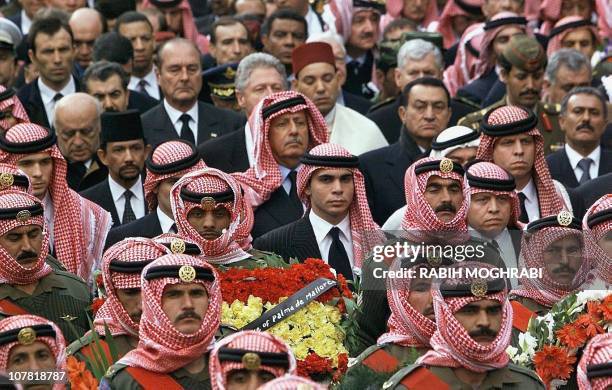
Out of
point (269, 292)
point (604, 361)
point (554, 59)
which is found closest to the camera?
point (604, 361)

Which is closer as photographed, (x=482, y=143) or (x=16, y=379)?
(x=16, y=379)

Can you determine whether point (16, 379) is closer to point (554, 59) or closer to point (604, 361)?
point (604, 361)

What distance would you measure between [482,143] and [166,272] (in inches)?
177

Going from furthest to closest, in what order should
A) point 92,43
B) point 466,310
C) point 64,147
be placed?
1. point 92,43
2. point 64,147
3. point 466,310

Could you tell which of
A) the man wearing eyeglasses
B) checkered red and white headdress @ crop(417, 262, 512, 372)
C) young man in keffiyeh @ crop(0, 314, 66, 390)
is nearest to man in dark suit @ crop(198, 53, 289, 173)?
the man wearing eyeglasses

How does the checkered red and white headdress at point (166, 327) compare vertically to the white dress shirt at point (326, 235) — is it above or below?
above

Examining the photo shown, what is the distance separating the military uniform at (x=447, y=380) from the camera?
437 inches

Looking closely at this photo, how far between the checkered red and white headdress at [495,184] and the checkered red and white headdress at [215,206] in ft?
5.04

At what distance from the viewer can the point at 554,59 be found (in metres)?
18.4

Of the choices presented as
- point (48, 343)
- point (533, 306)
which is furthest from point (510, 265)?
point (48, 343)

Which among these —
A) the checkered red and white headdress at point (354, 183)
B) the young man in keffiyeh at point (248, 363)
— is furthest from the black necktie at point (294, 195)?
the young man in keffiyeh at point (248, 363)

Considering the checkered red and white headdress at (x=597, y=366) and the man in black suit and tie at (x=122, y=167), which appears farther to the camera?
the man in black suit and tie at (x=122, y=167)

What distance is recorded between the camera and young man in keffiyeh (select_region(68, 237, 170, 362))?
40.4 ft

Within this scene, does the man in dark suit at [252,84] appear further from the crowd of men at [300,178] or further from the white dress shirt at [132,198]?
the white dress shirt at [132,198]
